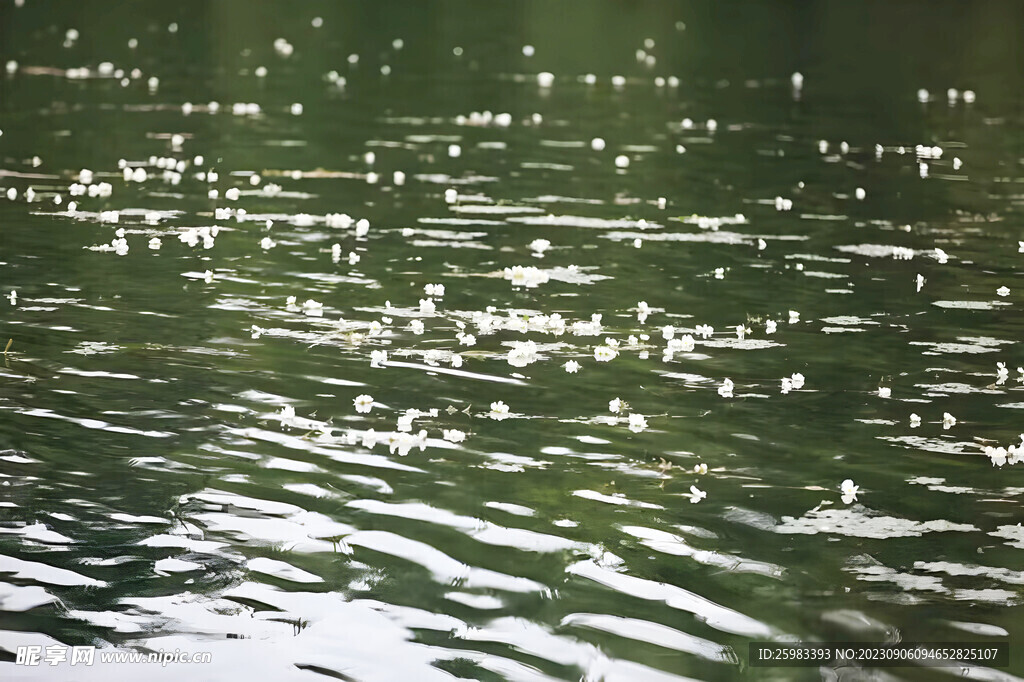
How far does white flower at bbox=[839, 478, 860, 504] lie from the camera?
9.16 metres

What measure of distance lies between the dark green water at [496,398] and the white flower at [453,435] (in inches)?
3.3

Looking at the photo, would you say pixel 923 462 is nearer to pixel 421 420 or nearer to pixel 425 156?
pixel 421 420

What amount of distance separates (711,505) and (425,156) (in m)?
15.3

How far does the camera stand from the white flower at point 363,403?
416 inches

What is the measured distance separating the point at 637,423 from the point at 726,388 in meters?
1.37

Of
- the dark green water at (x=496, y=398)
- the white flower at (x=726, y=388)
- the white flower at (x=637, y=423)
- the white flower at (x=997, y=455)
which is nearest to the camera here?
the dark green water at (x=496, y=398)

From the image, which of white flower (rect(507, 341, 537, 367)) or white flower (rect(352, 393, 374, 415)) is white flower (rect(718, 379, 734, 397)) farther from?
white flower (rect(352, 393, 374, 415))

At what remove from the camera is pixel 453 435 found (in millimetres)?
10094

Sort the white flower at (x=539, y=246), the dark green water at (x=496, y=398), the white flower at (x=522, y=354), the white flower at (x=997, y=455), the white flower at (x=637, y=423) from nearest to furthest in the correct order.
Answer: the dark green water at (x=496, y=398) < the white flower at (x=997, y=455) < the white flower at (x=637, y=423) < the white flower at (x=522, y=354) < the white flower at (x=539, y=246)

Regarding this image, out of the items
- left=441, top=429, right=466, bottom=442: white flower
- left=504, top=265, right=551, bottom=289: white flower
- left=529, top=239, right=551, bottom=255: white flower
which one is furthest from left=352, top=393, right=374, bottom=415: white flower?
left=529, top=239, right=551, bottom=255: white flower

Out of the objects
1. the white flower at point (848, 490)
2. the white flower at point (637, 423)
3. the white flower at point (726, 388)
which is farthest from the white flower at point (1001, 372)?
the white flower at point (637, 423)

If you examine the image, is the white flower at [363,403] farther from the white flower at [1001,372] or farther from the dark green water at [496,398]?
the white flower at [1001,372]

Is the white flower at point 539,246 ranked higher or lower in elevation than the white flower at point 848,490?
higher

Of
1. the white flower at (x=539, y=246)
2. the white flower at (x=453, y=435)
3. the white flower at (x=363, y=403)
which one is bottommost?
the white flower at (x=453, y=435)
